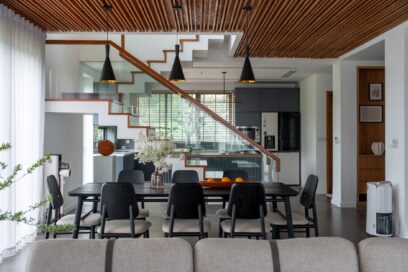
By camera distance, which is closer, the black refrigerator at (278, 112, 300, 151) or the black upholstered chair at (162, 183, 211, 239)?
the black upholstered chair at (162, 183, 211, 239)

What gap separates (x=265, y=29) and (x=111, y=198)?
11.1 feet

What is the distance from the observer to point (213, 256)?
73.4 inches

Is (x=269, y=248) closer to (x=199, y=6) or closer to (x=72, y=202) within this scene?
(x=199, y=6)

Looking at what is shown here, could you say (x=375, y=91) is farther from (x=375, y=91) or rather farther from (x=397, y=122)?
(x=397, y=122)

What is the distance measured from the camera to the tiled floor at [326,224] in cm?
437

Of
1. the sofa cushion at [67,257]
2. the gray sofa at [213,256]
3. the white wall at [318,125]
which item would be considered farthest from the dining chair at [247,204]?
the white wall at [318,125]

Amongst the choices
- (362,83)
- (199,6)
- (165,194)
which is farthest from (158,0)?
(362,83)

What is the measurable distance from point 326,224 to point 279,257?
4677 mm

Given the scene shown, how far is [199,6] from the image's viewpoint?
4820 millimetres

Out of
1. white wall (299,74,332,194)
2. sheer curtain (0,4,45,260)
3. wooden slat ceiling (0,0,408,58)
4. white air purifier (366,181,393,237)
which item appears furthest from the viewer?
Result: white wall (299,74,332,194)

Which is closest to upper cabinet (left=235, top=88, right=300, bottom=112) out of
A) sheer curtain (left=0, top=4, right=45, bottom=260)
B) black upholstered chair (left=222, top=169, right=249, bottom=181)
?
black upholstered chair (left=222, top=169, right=249, bottom=181)

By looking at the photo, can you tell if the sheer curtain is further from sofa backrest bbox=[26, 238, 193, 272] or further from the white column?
the white column

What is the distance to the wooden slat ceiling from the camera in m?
4.69

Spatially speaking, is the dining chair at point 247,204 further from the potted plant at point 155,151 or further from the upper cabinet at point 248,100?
the upper cabinet at point 248,100
